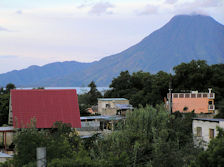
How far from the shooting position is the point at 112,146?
1358 cm

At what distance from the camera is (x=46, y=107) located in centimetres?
2352

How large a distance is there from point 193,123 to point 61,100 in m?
8.25

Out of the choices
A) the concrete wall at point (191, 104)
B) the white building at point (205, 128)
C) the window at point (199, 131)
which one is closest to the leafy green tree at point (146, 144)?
the white building at point (205, 128)

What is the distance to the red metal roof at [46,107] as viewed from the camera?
2252cm

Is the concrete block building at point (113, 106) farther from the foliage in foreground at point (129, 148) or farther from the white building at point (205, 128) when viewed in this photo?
the foliage in foreground at point (129, 148)

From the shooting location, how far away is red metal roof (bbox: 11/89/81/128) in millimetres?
22516

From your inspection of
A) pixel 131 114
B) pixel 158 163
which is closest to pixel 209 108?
pixel 131 114

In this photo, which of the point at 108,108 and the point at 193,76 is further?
the point at 193,76

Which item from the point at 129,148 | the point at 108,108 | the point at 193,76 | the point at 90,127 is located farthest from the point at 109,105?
the point at 129,148

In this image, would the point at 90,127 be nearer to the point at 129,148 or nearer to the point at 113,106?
the point at 129,148

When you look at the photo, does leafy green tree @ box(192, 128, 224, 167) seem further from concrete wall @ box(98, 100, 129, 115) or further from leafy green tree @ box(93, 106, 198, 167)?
concrete wall @ box(98, 100, 129, 115)

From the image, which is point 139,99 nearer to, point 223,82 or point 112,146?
point 223,82

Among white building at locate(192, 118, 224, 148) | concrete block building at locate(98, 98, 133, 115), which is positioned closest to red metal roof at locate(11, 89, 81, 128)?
white building at locate(192, 118, 224, 148)

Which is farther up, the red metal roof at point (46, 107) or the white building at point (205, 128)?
the red metal roof at point (46, 107)
